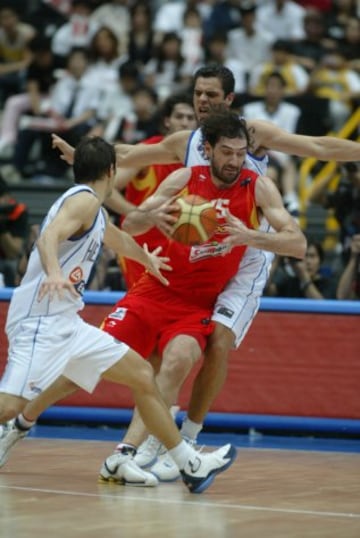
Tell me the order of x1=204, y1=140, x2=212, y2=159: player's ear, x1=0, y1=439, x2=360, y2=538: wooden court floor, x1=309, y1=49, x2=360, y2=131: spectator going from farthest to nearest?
x1=309, y1=49, x2=360, y2=131: spectator → x1=204, y1=140, x2=212, y2=159: player's ear → x1=0, y1=439, x2=360, y2=538: wooden court floor

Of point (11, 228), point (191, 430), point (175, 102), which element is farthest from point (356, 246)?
point (191, 430)

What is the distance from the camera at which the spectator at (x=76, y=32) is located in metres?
16.8

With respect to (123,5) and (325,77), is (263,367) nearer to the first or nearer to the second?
(325,77)

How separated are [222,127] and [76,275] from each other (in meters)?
1.27

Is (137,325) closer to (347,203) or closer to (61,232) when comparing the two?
(61,232)

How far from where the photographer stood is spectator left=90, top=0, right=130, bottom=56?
1702 centimetres

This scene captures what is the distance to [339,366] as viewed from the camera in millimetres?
10383

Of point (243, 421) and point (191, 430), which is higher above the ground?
point (191, 430)

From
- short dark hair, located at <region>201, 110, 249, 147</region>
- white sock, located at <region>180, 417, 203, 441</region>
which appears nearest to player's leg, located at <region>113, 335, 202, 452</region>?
white sock, located at <region>180, 417, 203, 441</region>

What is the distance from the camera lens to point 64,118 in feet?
50.9

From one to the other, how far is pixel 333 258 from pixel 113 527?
25.4 feet

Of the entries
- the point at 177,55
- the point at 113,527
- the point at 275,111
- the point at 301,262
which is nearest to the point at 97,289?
the point at 301,262

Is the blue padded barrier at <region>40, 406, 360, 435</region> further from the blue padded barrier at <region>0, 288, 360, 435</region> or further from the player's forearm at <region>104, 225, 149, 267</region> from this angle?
the player's forearm at <region>104, 225, 149, 267</region>

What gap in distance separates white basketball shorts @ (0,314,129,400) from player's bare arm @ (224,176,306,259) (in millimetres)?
927
